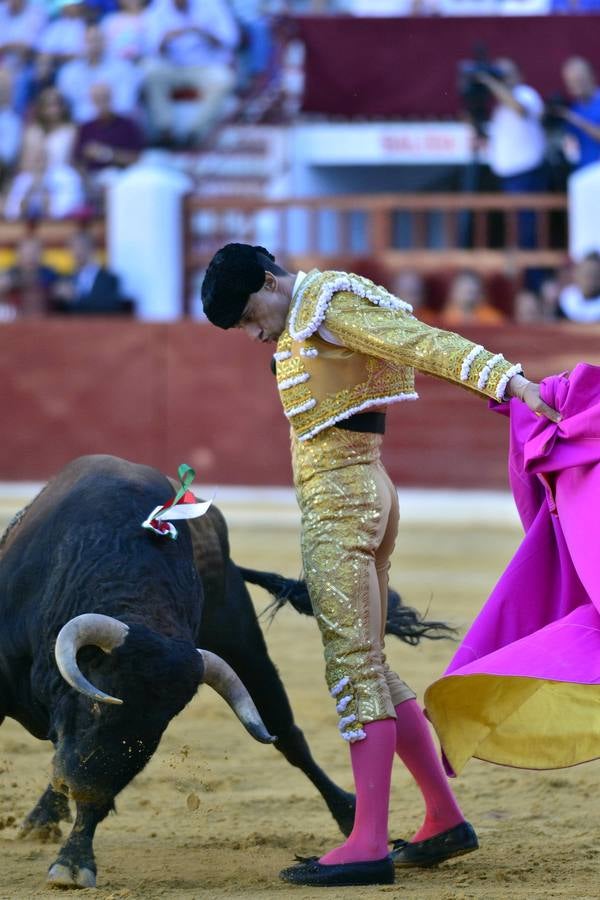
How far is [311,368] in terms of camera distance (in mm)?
3137

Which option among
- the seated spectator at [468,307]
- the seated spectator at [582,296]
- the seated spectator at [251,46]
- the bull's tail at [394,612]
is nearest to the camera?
the bull's tail at [394,612]

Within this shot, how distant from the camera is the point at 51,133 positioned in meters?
10.5

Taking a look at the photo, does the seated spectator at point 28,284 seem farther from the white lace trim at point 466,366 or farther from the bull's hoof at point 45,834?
the white lace trim at point 466,366

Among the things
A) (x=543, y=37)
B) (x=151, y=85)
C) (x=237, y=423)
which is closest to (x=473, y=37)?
(x=543, y=37)

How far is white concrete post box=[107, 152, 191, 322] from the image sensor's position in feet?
Result: 32.3

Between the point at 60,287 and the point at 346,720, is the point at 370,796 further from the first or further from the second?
the point at 60,287

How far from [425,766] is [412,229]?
6621mm

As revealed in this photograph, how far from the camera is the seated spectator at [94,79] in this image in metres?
10.7

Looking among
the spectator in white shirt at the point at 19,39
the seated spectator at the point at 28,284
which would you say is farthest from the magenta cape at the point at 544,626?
the spectator in white shirt at the point at 19,39

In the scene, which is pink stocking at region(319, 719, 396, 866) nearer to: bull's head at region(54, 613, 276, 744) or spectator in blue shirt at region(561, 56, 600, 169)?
bull's head at region(54, 613, 276, 744)

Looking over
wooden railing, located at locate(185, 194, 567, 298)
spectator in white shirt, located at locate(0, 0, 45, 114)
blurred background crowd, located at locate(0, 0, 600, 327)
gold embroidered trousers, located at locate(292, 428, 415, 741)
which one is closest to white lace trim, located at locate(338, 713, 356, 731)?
gold embroidered trousers, located at locate(292, 428, 415, 741)

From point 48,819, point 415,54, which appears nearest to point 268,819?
point 48,819

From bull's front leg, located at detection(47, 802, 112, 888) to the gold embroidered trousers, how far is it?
516 millimetres

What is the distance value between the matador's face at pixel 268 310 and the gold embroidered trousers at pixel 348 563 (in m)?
0.23
